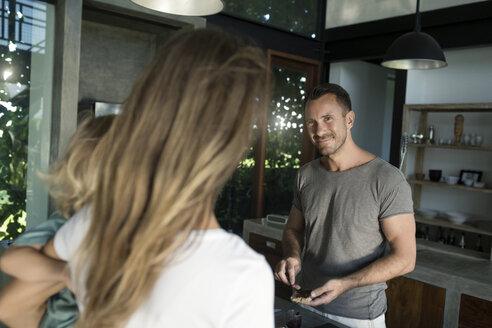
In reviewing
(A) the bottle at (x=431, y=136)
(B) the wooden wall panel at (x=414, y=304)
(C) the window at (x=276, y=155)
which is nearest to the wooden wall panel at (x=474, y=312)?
→ (B) the wooden wall panel at (x=414, y=304)

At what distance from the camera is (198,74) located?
0.68 metres

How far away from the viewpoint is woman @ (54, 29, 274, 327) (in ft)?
2.17

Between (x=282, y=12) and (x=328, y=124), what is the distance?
293 cm

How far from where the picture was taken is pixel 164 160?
672 mm

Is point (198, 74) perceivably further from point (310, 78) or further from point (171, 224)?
point (310, 78)

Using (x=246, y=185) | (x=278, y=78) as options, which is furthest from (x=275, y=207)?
(x=278, y=78)

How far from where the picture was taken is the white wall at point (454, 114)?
4156 mm

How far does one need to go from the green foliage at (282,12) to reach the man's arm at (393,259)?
2.95 meters

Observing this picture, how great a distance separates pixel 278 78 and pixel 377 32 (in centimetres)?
113

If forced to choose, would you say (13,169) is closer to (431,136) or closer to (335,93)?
(335,93)

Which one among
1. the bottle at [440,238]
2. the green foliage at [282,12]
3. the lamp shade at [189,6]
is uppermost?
the green foliage at [282,12]

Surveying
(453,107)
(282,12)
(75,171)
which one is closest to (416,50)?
(453,107)

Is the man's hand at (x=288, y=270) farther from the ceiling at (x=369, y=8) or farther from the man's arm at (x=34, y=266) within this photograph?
the ceiling at (x=369, y=8)

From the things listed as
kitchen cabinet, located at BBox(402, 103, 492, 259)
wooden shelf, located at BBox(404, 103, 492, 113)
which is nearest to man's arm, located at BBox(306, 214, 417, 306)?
kitchen cabinet, located at BBox(402, 103, 492, 259)
